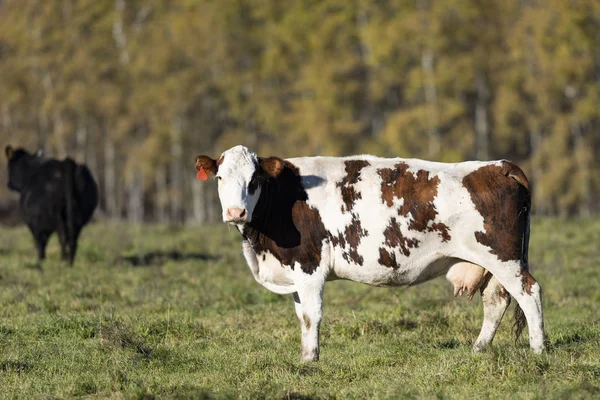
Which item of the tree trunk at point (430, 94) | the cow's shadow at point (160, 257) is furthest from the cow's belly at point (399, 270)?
the tree trunk at point (430, 94)

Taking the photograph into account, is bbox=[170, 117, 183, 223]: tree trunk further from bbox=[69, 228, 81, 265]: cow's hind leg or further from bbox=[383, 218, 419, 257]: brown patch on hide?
bbox=[383, 218, 419, 257]: brown patch on hide

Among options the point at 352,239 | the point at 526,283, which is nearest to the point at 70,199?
the point at 352,239

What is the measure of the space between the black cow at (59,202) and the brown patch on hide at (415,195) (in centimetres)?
912

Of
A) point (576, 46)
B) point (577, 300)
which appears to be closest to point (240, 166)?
point (577, 300)

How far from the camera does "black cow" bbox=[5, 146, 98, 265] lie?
17047 mm

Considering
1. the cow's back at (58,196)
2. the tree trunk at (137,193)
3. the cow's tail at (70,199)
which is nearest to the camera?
the cow's tail at (70,199)

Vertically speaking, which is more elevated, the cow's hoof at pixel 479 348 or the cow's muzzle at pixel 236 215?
the cow's muzzle at pixel 236 215

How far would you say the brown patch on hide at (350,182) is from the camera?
893cm

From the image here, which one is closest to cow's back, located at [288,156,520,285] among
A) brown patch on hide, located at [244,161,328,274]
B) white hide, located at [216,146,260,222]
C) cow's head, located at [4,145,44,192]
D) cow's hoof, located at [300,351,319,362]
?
brown patch on hide, located at [244,161,328,274]

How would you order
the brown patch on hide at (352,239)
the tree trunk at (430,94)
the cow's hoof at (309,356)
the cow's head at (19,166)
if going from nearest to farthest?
the cow's hoof at (309,356), the brown patch on hide at (352,239), the cow's head at (19,166), the tree trunk at (430,94)

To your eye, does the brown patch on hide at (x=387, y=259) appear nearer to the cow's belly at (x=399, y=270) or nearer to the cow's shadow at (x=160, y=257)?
the cow's belly at (x=399, y=270)

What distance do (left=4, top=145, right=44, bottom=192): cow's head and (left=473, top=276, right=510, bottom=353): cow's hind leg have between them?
39.0 feet

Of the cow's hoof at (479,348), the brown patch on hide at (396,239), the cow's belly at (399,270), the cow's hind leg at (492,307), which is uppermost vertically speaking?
the brown patch on hide at (396,239)

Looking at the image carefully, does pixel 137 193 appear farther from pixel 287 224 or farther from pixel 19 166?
pixel 287 224
